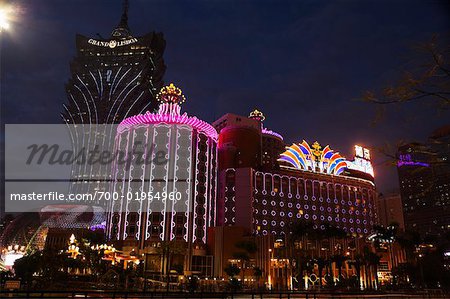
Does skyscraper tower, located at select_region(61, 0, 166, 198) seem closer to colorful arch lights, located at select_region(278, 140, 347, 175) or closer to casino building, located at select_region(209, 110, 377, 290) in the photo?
casino building, located at select_region(209, 110, 377, 290)

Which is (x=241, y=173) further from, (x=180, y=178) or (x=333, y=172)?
(x=333, y=172)

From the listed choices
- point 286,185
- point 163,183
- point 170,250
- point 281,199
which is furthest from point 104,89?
point 170,250

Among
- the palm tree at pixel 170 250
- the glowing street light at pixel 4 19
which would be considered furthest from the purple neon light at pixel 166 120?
the glowing street light at pixel 4 19

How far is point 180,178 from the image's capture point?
96.8m

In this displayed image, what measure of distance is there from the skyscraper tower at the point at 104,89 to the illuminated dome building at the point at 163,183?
2570 inches

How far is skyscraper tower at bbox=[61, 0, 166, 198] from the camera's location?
→ 166m

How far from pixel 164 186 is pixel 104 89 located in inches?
3662

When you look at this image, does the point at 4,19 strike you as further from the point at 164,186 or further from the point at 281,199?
the point at 281,199

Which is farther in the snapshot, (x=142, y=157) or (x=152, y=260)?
(x=142, y=157)

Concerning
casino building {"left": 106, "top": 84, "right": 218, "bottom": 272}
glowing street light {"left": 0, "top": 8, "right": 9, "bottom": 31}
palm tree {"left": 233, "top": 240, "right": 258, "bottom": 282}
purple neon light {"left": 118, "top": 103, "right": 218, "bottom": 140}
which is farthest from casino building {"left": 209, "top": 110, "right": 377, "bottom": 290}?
glowing street light {"left": 0, "top": 8, "right": 9, "bottom": 31}

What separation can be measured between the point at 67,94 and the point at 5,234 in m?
92.8

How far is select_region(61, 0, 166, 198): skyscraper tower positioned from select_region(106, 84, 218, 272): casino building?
65374mm

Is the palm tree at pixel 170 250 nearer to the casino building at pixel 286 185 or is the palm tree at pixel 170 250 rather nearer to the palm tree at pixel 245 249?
the palm tree at pixel 245 249

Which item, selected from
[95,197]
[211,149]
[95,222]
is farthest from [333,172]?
[95,197]
